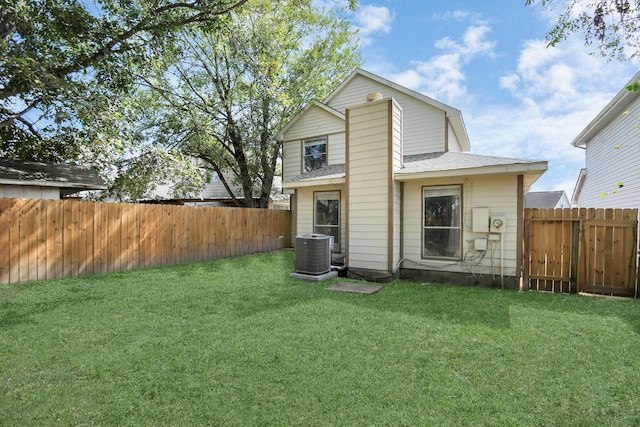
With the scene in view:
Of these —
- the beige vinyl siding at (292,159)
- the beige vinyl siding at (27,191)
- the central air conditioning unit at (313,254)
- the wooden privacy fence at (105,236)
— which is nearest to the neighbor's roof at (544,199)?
the beige vinyl siding at (292,159)

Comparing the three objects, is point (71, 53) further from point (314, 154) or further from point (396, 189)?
point (396, 189)

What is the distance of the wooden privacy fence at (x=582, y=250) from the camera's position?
18.8ft

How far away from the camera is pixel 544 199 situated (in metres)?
21.9

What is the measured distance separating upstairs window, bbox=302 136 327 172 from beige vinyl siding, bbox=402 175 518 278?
5.75 m

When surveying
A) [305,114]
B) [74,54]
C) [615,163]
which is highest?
[305,114]

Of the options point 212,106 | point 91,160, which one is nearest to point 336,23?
point 212,106

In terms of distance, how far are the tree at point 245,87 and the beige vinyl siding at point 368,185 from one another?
755 cm

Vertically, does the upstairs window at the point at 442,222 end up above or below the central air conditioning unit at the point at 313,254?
above

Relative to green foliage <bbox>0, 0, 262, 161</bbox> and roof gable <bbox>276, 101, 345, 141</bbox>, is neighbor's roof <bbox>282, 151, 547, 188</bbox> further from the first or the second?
green foliage <bbox>0, 0, 262, 161</bbox>

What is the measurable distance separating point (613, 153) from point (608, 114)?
144 cm

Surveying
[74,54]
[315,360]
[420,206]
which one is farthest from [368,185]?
[74,54]

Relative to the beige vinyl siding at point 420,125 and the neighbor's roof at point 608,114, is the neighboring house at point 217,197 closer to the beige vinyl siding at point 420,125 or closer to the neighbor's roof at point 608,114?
the beige vinyl siding at point 420,125

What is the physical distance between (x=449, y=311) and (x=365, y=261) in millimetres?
2642

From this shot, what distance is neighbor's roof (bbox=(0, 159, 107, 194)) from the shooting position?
800 cm
